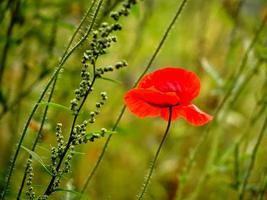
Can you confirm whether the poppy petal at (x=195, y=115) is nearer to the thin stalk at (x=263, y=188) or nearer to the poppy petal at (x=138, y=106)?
the poppy petal at (x=138, y=106)

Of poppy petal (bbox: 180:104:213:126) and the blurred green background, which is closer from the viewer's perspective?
poppy petal (bbox: 180:104:213:126)

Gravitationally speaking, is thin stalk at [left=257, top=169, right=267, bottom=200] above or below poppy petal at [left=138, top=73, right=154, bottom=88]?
below

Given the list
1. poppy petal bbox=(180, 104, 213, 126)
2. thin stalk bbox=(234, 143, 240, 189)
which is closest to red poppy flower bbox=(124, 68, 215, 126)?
poppy petal bbox=(180, 104, 213, 126)

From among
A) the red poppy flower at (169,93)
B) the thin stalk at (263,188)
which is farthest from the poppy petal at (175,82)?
the thin stalk at (263,188)

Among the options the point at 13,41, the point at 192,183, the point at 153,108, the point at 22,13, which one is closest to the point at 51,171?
the point at 153,108

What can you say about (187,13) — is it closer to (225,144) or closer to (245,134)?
(225,144)

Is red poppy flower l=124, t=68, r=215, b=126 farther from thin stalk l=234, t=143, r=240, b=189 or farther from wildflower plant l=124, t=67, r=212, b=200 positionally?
thin stalk l=234, t=143, r=240, b=189

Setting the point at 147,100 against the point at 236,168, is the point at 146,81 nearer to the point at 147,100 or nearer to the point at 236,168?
the point at 147,100
